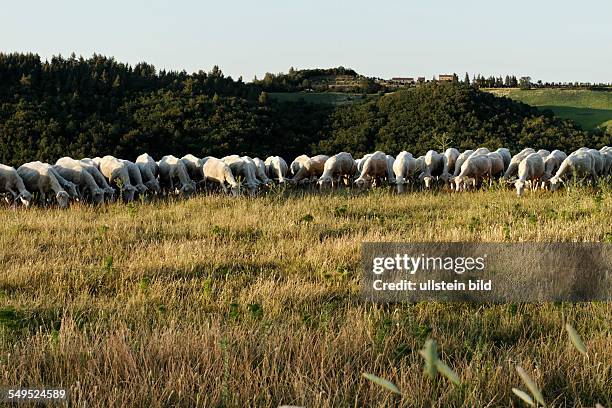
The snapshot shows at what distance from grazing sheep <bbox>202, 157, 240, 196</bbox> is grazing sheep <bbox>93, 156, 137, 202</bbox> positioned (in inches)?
121

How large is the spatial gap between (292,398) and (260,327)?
135cm

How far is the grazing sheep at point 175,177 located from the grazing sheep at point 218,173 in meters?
0.76

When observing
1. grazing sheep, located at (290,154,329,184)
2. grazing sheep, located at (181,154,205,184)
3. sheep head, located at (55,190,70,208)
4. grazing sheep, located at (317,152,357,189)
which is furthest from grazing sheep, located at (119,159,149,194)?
grazing sheep, located at (290,154,329,184)

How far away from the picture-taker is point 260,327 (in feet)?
17.3

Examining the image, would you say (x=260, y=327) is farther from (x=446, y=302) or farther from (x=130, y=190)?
(x=130, y=190)

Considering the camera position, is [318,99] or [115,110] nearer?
[115,110]

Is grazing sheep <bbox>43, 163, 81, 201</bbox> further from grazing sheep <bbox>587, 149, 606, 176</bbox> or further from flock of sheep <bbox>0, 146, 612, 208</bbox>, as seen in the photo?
grazing sheep <bbox>587, 149, 606, 176</bbox>

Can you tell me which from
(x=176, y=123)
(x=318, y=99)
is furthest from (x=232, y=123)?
(x=318, y=99)

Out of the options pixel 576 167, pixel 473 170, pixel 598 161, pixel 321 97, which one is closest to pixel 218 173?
pixel 473 170

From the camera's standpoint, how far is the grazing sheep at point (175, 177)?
76.0 feet

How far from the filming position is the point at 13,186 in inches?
727

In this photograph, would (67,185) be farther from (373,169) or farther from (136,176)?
(373,169)

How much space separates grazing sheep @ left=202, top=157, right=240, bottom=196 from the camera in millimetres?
23250

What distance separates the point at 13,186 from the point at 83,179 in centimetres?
256
